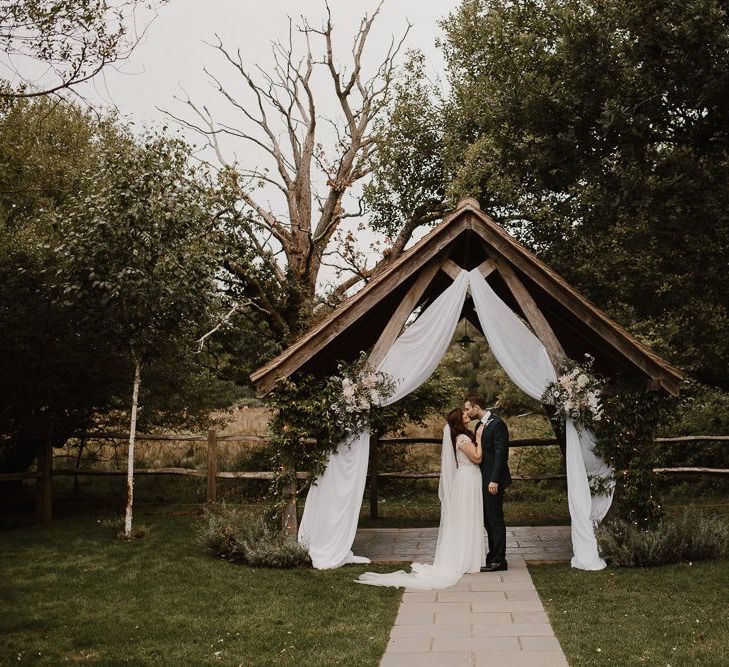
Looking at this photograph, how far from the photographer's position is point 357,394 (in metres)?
10.2

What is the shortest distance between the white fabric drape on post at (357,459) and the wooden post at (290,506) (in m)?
0.22

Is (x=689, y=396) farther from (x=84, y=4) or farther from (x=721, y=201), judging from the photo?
(x=84, y=4)

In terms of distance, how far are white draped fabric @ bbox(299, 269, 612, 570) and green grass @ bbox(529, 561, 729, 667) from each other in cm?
112

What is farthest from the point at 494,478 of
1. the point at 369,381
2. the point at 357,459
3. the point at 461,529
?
the point at 369,381

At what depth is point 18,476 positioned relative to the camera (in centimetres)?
1346

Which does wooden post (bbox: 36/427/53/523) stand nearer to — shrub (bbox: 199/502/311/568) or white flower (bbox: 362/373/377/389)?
shrub (bbox: 199/502/311/568)

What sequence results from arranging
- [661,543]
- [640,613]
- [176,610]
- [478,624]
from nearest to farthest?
[478,624] → [640,613] → [176,610] → [661,543]

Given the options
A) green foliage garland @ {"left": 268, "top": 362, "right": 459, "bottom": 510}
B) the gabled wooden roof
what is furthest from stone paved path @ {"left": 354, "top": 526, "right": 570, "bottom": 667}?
the gabled wooden roof

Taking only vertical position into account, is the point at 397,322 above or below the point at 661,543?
above

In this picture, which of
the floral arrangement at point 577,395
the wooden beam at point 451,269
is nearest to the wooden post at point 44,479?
the wooden beam at point 451,269

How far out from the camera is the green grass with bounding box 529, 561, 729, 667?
643 centimetres

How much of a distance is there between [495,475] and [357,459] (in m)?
1.63

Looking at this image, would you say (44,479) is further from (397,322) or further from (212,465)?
(397,322)

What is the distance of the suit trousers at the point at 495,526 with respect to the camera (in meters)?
9.93
